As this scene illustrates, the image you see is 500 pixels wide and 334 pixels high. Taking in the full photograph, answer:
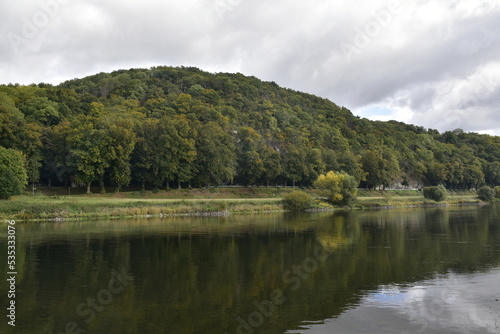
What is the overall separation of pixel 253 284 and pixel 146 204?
48.8 m

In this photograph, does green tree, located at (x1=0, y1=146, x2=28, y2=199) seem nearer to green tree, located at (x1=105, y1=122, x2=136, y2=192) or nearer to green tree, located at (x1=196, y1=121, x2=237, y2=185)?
green tree, located at (x1=105, y1=122, x2=136, y2=192)

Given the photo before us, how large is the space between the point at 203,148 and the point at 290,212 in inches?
1195

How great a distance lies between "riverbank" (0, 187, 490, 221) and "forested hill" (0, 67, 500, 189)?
4.58m

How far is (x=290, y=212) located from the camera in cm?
7975

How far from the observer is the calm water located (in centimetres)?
1667

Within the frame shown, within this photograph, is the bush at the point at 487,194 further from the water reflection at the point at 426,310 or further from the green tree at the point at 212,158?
the water reflection at the point at 426,310

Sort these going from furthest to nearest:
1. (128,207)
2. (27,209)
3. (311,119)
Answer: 1. (311,119)
2. (128,207)
3. (27,209)

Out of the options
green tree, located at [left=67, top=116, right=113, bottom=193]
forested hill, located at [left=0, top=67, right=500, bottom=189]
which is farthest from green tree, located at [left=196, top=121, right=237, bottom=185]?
green tree, located at [left=67, top=116, right=113, bottom=193]

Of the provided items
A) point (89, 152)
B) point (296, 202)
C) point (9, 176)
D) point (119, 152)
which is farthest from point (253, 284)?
point (89, 152)

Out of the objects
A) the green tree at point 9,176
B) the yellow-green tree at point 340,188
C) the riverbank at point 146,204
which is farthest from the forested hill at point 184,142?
the yellow-green tree at point 340,188

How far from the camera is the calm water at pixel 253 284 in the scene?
16.7 metres

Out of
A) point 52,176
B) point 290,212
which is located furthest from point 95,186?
point 290,212

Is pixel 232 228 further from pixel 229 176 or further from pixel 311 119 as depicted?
pixel 311 119

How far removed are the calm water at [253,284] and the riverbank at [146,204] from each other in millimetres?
15293
